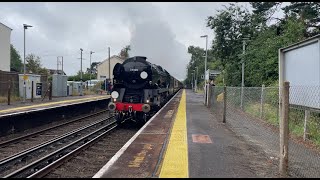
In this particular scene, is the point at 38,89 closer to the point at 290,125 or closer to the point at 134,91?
the point at 134,91

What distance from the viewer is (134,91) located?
1930 cm

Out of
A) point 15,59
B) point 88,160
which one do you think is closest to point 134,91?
point 88,160

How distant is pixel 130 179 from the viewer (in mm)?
6980

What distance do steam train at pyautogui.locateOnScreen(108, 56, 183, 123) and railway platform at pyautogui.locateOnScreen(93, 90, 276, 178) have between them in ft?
15.6

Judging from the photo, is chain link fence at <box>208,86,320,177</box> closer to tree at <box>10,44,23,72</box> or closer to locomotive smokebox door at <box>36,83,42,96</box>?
locomotive smokebox door at <box>36,83,42,96</box>

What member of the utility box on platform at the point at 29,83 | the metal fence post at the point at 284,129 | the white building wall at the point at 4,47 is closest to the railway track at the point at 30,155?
the metal fence post at the point at 284,129

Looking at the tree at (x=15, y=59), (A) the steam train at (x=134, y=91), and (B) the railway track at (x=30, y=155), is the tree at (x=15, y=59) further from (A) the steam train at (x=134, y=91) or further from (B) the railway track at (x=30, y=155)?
(B) the railway track at (x=30, y=155)

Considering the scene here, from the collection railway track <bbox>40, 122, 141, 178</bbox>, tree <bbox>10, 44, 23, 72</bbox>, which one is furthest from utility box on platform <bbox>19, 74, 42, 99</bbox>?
tree <bbox>10, 44, 23, 72</bbox>

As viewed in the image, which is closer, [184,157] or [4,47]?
[184,157]

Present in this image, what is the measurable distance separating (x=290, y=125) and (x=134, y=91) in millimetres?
8092

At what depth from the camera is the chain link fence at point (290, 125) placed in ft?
28.5

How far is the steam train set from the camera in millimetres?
18328

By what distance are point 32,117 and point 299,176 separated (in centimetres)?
1391

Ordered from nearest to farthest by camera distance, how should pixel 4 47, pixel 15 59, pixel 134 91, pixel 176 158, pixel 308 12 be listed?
pixel 176 158 < pixel 134 91 < pixel 308 12 < pixel 4 47 < pixel 15 59
